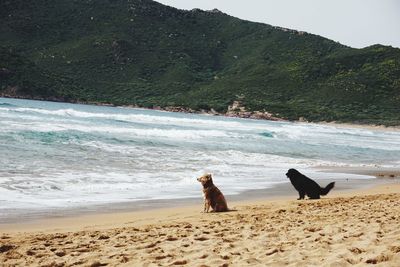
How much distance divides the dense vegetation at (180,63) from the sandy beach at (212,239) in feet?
228

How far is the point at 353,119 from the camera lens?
75.0 m

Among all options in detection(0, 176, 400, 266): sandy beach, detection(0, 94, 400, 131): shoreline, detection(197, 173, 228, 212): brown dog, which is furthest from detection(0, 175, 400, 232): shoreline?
detection(0, 94, 400, 131): shoreline

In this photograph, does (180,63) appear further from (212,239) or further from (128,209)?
(212,239)

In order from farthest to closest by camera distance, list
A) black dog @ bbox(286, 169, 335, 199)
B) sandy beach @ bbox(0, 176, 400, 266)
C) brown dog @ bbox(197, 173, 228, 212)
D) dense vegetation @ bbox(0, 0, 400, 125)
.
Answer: dense vegetation @ bbox(0, 0, 400, 125), black dog @ bbox(286, 169, 335, 199), brown dog @ bbox(197, 173, 228, 212), sandy beach @ bbox(0, 176, 400, 266)

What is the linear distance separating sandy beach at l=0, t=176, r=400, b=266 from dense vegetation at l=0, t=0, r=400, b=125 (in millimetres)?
69366

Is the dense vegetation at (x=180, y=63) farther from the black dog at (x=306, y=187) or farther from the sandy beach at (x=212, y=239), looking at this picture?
the sandy beach at (x=212, y=239)

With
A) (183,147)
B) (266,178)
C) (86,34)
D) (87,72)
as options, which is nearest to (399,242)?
(266,178)

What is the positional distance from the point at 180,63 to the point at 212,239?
102 m

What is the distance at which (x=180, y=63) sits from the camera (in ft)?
348

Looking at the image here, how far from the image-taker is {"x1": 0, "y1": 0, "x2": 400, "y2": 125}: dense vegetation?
81.4 metres

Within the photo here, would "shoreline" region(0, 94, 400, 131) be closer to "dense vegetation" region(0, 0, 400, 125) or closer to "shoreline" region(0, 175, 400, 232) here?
"dense vegetation" region(0, 0, 400, 125)

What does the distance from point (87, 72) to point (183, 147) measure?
76865mm

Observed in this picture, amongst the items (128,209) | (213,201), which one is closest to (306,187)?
(213,201)

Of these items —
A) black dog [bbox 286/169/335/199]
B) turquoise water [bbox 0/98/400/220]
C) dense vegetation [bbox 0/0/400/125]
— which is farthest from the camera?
dense vegetation [bbox 0/0/400/125]
